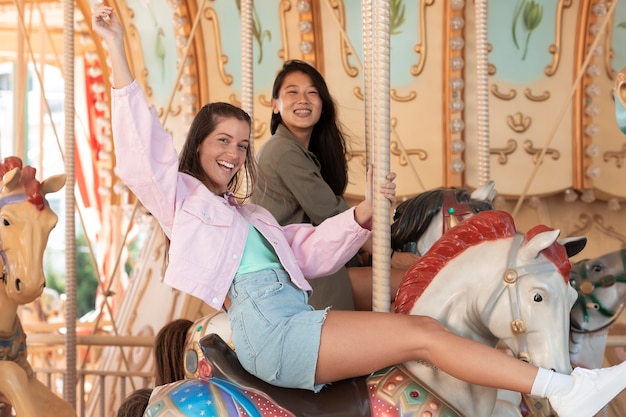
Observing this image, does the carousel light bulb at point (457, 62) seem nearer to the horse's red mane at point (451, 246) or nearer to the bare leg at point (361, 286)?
the bare leg at point (361, 286)

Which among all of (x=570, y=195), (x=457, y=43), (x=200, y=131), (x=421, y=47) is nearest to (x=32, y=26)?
(x=421, y=47)

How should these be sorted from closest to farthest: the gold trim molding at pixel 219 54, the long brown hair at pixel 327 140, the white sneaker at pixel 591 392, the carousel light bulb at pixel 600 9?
the white sneaker at pixel 591 392 < the long brown hair at pixel 327 140 < the carousel light bulb at pixel 600 9 < the gold trim molding at pixel 219 54

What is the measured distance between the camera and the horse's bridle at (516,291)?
124 centimetres

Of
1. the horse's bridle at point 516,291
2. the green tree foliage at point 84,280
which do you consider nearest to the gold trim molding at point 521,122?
the horse's bridle at point 516,291

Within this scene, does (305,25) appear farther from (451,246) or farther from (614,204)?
(451,246)

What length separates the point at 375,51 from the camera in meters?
1.47

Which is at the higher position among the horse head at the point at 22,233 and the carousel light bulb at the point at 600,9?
the carousel light bulb at the point at 600,9

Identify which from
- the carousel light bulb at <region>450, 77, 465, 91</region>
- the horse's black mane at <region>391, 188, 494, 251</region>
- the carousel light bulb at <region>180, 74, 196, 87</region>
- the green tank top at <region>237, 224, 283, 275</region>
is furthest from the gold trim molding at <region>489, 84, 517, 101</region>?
the green tank top at <region>237, 224, 283, 275</region>

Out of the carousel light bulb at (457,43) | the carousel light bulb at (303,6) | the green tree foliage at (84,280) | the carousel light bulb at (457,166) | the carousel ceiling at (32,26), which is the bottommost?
the green tree foliage at (84,280)

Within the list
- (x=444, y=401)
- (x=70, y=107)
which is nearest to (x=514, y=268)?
(x=444, y=401)

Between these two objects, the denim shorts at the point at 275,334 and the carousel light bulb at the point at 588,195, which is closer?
the denim shorts at the point at 275,334

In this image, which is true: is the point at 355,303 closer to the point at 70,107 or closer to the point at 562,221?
the point at 70,107

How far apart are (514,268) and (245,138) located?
1.85 feet

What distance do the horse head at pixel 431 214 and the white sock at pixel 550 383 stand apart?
1.91 ft
